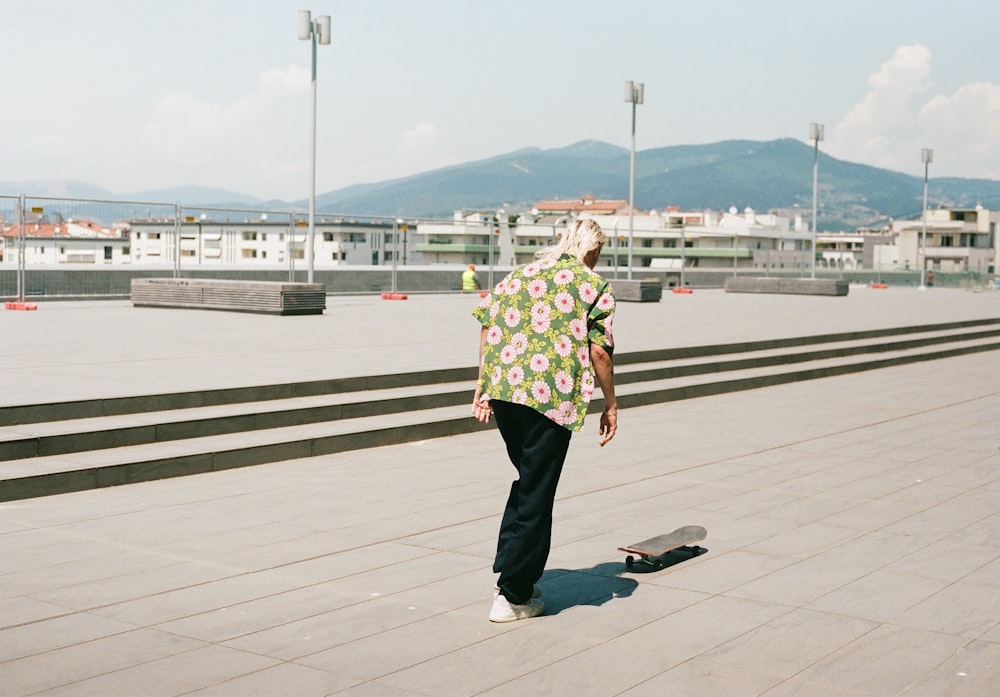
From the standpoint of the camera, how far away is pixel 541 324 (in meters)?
5.28

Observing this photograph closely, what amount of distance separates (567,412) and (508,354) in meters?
0.37

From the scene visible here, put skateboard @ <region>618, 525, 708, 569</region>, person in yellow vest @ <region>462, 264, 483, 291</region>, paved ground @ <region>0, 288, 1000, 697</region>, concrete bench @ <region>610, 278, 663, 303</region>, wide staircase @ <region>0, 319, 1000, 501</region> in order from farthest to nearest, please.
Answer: person in yellow vest @ <region>462, 264, 483, 291</region> < concrete bench @ <region>610, 278, 663, 303</region> < wide staircase @ <region>0, 319, 1000, 501</region> < skateboard @ <region>618, 525, 708, 569</region> < paved ground @ <region>0, 288, 1000, 697</region>

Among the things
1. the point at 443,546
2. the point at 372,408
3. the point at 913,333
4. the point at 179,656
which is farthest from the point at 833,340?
the point at 179,656

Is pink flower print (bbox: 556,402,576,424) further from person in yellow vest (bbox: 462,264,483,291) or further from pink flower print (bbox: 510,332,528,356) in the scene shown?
person in yellow vest (bbox: 462,264,483,291)

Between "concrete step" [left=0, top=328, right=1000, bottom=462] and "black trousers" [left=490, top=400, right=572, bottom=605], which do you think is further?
"concrete step" [left=0, top=328, right=1000, bottom=462]

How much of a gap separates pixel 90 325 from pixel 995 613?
14538 millimetres

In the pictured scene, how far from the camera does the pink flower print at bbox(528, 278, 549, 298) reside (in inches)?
209

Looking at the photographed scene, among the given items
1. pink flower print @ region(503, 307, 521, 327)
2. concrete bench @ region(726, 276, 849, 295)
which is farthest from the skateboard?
concrete bench @ region(726, 276, 849, 295)

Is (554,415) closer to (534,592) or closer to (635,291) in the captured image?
(534,592)

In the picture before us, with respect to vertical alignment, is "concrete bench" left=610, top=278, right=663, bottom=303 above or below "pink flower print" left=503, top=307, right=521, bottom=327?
below

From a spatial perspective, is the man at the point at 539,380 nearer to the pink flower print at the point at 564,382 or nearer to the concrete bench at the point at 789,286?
the pink flower print at the point at 564,382

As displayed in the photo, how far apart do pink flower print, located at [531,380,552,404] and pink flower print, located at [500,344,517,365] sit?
0.16 meters

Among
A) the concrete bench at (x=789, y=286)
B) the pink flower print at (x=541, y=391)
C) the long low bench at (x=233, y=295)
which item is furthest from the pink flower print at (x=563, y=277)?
the concrete bench at (x=789, y=286)

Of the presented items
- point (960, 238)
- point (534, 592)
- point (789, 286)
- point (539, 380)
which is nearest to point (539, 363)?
point (539, 380)
